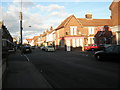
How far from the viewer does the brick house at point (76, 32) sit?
118ft

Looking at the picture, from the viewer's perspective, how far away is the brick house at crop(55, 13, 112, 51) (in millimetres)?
35906

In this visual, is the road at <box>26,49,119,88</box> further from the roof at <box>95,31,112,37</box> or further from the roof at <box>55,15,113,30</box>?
the roof at <box>55,15,113,30</box>

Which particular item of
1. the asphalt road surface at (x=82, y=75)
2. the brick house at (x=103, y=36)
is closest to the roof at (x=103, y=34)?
the brick house at (x=103, y=36)

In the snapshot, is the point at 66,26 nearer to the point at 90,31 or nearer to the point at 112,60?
the point at 90,31

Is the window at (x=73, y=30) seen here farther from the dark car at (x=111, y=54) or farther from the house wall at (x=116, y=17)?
the dark car at (x=111, y=54)

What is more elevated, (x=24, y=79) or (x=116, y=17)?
(x=116, y=17)

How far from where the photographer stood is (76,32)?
3800cm

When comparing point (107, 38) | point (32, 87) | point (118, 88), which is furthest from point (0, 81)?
point (107, 38)

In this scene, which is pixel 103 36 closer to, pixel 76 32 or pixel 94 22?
pixel 94 22

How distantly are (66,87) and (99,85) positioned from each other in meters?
1.30

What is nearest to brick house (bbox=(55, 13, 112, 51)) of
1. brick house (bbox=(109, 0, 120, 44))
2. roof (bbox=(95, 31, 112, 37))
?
roof (bbox=(95, 31, 112, 37))

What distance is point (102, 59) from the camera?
42.9 ft

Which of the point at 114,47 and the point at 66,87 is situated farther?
the point at 114,47

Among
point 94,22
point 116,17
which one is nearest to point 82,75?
point 116,17
